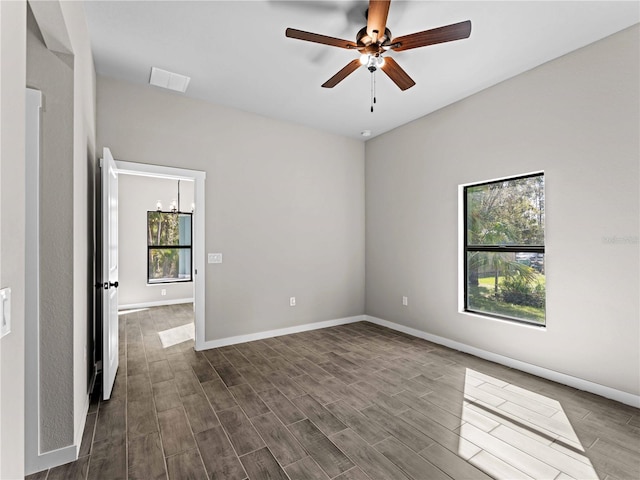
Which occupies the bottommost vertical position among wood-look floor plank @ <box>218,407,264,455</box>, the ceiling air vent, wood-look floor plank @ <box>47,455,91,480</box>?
wood-look floor plank @ <box>47,455,91,480</box>

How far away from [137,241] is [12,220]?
6.27m

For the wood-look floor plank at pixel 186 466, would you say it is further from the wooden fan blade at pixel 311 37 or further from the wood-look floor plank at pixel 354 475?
the wooden fan blade at pixel 311 37

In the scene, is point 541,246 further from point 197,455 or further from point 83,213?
point 83,213

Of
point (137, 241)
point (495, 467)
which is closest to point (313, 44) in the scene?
point (495, 467)

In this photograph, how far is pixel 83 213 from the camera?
236 centimetres

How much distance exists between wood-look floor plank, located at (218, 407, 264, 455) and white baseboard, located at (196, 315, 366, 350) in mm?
1507

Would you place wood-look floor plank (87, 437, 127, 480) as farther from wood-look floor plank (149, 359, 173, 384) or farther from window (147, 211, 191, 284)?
window (147, 211, 191, 284)

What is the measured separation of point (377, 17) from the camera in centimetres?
209

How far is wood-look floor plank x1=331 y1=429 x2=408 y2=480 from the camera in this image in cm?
181

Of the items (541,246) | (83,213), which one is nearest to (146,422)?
(83,213)

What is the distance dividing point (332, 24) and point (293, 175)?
2.23 m

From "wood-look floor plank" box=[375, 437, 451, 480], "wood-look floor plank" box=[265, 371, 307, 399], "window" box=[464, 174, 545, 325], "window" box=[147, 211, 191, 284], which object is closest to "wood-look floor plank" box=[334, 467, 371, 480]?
"wood-look floor plank" box=[375, 437, 451, 480]

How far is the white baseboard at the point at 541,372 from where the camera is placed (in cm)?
259

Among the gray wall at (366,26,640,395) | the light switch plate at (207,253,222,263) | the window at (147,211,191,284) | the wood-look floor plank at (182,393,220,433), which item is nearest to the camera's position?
the wood-look floor plank at (182,393,220,433)
